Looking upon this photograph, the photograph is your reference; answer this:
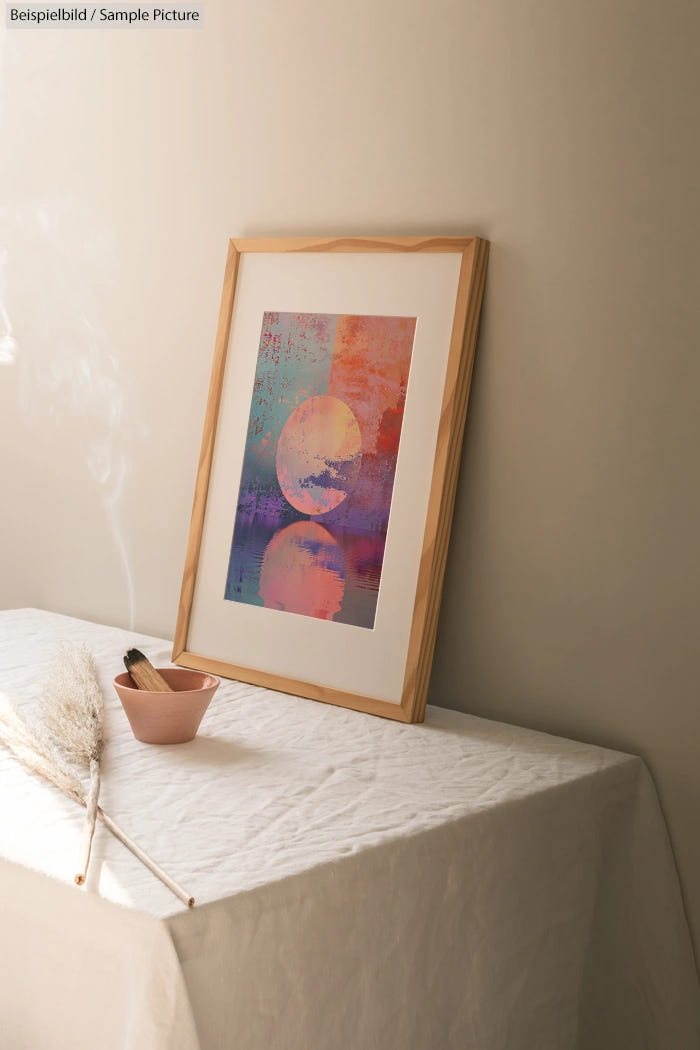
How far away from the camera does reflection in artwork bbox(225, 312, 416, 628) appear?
64.8 inches

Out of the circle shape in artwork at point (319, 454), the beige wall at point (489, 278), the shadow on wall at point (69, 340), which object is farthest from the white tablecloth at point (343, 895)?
the shadow on wall at point (69, 340)

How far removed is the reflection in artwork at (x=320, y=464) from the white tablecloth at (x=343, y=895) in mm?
179

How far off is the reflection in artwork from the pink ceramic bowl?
36 centimetres

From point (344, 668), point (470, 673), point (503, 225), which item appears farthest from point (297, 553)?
point (503, 225)

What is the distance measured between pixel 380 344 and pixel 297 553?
357 mm

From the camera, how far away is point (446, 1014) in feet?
3.76

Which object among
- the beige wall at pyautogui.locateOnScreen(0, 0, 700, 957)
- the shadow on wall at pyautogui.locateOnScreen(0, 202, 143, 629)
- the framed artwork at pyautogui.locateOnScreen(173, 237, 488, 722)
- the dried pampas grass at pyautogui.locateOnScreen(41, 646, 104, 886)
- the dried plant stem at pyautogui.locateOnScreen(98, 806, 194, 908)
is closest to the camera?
the dried plant stem at pyautogui.locateOnScreen(98, 806, 194, 908)

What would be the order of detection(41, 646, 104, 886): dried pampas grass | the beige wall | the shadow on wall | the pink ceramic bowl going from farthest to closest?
the shadow on wall, the beige wall, the pink ceramic bowl, detection(41, 646, 104, 886): dried pampas grass

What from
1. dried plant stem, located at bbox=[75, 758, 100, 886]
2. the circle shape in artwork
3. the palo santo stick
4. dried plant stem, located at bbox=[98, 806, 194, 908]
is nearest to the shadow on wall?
the circle shape in artwork

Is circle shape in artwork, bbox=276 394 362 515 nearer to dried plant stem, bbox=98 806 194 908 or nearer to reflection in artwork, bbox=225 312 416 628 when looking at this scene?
reflection in artwork, bbox=225 312 416 628

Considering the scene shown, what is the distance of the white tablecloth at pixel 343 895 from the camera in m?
0.91

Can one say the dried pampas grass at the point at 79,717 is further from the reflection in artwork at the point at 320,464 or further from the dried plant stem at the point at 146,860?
the reflection in artwork at the point at 320,464

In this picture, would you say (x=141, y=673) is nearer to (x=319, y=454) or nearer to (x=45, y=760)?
(x=45, y=760)

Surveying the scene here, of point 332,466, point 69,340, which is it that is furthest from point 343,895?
point 69,340
